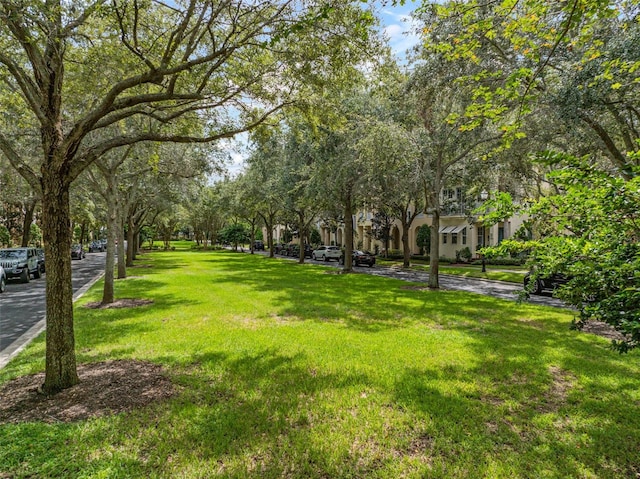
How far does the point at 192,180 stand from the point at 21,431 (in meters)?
17.3

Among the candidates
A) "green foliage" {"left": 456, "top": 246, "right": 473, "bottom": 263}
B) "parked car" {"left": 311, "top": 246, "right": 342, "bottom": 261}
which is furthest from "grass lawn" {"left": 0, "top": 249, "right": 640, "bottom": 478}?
"parked car" {"left": 311, "top": 246, "right": 342, "bottom": 261}

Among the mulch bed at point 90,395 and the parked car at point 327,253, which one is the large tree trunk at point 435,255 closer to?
the mulch bed at point 90,395

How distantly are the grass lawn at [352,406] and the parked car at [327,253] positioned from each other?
27.0 m

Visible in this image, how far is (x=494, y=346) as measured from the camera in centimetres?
735

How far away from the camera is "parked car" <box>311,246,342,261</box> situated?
36.7 metres

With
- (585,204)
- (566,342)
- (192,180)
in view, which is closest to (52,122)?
(585,204)

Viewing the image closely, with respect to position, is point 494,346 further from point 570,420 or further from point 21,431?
point 21,431

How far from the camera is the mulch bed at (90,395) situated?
4480mm

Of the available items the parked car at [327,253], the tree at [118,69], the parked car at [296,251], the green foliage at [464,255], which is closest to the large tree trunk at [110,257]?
the tree at [118,69]

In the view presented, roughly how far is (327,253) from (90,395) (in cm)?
3220

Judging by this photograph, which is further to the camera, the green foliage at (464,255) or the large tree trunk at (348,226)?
the green foliage at (464,255)

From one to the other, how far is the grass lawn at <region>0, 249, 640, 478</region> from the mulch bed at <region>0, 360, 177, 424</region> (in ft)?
0.75

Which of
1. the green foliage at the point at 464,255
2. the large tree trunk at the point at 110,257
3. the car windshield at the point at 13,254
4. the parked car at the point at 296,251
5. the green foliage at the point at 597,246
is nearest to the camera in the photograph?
the green foliage at the point at 597,246


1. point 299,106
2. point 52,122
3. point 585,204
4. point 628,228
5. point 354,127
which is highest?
point 354,127
